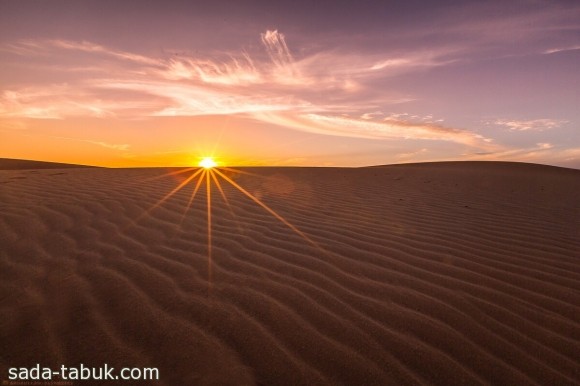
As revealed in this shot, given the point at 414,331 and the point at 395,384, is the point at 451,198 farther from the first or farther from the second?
the point at 395,384

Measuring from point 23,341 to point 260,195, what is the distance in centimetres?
463

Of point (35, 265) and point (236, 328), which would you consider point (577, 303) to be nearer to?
point (236, 328)

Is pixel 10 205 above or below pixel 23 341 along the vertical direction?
above

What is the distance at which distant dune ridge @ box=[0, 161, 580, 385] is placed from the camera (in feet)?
5.93

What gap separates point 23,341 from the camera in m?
1.88

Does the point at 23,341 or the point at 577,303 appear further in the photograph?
the point at 577,303

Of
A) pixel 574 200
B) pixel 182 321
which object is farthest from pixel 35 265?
pixel 574 200

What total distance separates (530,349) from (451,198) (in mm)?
5188

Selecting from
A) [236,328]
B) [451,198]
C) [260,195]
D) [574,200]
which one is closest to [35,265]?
[236,328]

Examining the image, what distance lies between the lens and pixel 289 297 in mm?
2418

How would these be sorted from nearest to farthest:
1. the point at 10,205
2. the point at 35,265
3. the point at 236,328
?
the point at 236,328
the point at 35,265
the point at 10,205

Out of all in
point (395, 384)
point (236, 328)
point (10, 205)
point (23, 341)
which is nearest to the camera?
point (395, 384)

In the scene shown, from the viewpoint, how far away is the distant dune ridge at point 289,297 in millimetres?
1809

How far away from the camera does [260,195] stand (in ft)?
20.9
